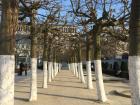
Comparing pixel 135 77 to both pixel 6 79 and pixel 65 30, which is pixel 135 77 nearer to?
pixel 6 79

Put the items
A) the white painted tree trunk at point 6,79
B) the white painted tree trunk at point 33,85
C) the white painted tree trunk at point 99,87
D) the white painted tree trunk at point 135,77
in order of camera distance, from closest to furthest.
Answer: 1. the white painted tree trunk at point 135,77
2. the white painted tree trunk at point 6,79
3. the white painted tree trunk at point 99,87
4. the white painted tree trunk at point 33,85

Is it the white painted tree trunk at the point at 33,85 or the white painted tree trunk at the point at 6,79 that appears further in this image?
the white painted tree trunk at the point at 33,85

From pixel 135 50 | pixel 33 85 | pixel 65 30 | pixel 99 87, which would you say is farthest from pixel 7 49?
pixel 65 30

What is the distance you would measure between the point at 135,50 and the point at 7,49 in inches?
139

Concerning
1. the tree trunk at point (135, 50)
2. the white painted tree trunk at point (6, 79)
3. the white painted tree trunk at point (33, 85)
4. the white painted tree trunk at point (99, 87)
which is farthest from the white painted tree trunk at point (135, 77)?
the white painted tree trunk at point (33, 85)

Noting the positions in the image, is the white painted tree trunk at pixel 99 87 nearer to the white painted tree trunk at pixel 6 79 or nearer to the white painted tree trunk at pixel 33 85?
the white painted tree trunk at pixel 33 85

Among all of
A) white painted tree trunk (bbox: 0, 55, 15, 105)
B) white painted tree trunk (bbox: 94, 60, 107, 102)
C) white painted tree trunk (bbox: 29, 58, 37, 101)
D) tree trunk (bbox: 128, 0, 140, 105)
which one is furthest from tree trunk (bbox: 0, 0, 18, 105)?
white painted tree trunk (bbox: 94, 60, 107, 102)

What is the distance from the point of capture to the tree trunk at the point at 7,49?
11.5 meters

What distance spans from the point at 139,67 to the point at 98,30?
10588mm

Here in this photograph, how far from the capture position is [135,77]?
35.2 feet

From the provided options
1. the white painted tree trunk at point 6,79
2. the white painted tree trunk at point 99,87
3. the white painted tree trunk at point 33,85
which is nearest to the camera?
the white painted tree trunk at point 6,79

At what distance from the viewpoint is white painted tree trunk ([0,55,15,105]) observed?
11.5m

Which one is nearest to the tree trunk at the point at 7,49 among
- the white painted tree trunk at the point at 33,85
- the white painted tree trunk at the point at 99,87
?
the white painted tree trunk at the point at 33,85

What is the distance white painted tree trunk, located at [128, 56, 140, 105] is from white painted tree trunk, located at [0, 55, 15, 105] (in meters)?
3.29
